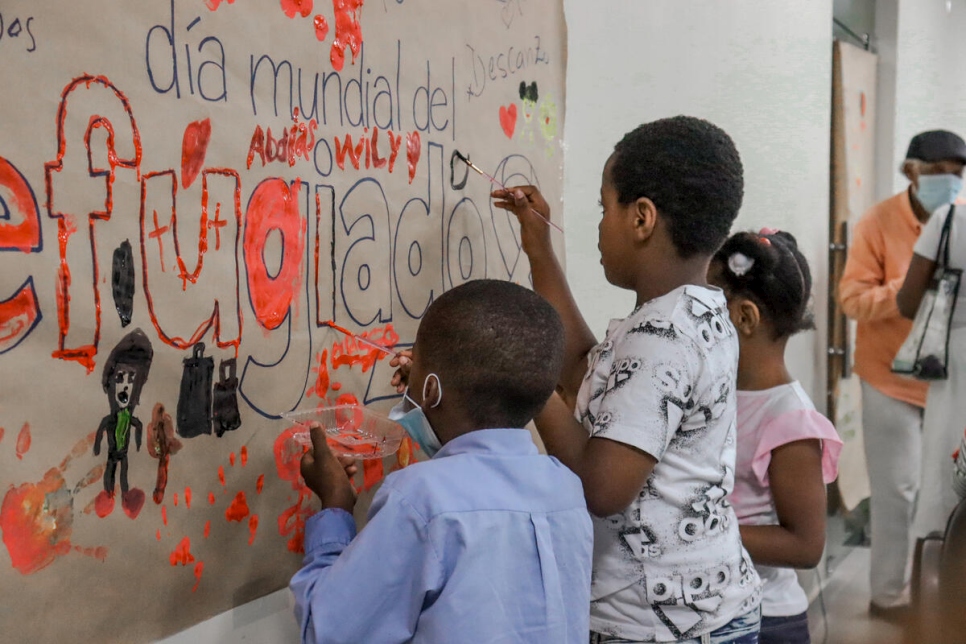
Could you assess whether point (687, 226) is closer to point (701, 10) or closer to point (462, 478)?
point (462, 478)

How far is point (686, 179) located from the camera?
3.52 feet

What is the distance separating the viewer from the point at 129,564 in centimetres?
90

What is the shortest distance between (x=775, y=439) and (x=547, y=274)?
407 millimetres

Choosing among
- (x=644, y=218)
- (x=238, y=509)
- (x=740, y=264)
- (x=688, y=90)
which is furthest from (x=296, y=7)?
(x=688, y=90)

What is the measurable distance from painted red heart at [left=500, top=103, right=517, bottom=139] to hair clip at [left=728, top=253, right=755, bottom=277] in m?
0.41

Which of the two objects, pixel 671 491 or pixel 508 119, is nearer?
pixel 671 491

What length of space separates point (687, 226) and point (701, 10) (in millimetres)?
1264

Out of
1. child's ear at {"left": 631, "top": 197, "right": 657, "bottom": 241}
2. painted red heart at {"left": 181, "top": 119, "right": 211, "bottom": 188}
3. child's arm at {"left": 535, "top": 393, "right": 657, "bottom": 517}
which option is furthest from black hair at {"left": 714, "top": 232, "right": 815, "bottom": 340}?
painted red heart at {"left": 181, "top": 119, "right": 211, "bottom": 188}

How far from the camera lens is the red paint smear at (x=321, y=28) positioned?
3.55 feet

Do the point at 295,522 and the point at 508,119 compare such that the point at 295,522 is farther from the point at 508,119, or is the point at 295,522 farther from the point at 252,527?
the point at 508,119

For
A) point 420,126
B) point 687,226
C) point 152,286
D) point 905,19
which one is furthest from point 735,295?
point 905,19

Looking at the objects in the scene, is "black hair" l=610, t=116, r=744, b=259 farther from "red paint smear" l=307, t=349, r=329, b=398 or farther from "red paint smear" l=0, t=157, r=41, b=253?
"red paint smear" l=0, t=157, r=41, b=253

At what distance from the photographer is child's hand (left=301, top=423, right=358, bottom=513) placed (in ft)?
3.26

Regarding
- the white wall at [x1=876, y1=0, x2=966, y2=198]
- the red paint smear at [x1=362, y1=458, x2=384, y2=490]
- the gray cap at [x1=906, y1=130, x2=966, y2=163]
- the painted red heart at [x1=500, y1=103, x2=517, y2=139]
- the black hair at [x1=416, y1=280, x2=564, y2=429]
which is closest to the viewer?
the black hair at [x1=416, y1=280, x2=564, y2=429]
